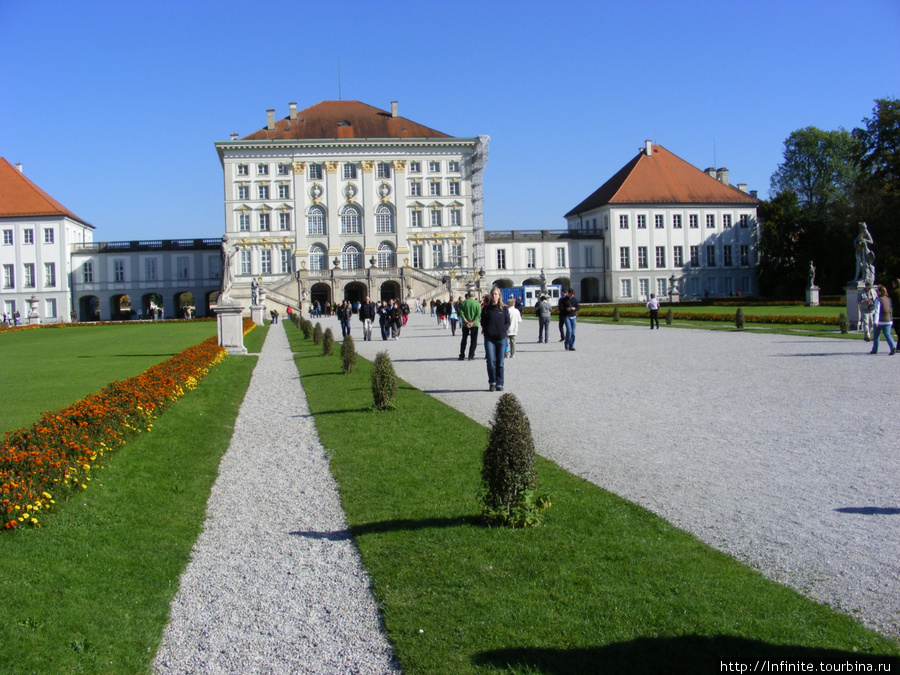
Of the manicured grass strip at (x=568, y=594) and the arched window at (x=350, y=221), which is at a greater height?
the arched window at (x=350, y=221)

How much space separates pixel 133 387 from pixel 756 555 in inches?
330

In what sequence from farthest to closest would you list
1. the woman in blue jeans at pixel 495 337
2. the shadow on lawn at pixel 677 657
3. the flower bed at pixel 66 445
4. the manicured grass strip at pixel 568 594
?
1. the woman in blue jeans at pixel 495 337
2. the flower bed at pixel 66 445
3. the manicured grass strip at pixel 568 594
4. the shadow on lawn at pixel 677 657

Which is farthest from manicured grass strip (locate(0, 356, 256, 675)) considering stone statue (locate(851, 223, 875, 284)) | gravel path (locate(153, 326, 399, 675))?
stone statue (locate(851, 223, 875, 284))

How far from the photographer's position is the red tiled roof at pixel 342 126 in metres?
72.0

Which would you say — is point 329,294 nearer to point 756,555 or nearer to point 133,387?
point 133,387

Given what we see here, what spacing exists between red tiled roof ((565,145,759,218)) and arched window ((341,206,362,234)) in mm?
21403

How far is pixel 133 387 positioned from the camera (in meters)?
10.6

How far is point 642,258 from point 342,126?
29181 mm

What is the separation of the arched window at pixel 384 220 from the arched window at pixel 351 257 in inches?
103

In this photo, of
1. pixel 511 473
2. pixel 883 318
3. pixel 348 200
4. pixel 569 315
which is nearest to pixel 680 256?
pixel 348 200

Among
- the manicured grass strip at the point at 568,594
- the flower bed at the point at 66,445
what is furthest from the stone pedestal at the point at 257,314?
the manicured grass strip at the point at 568,594

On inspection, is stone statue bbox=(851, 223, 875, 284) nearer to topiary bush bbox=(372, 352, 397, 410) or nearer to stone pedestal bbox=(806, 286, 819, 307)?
topiary bush bbox=(372, 352, 397, 410)

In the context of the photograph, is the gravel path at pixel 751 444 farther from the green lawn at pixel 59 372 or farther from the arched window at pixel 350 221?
the arched window at pixel 350 221

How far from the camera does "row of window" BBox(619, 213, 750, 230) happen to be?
70.0 metres
